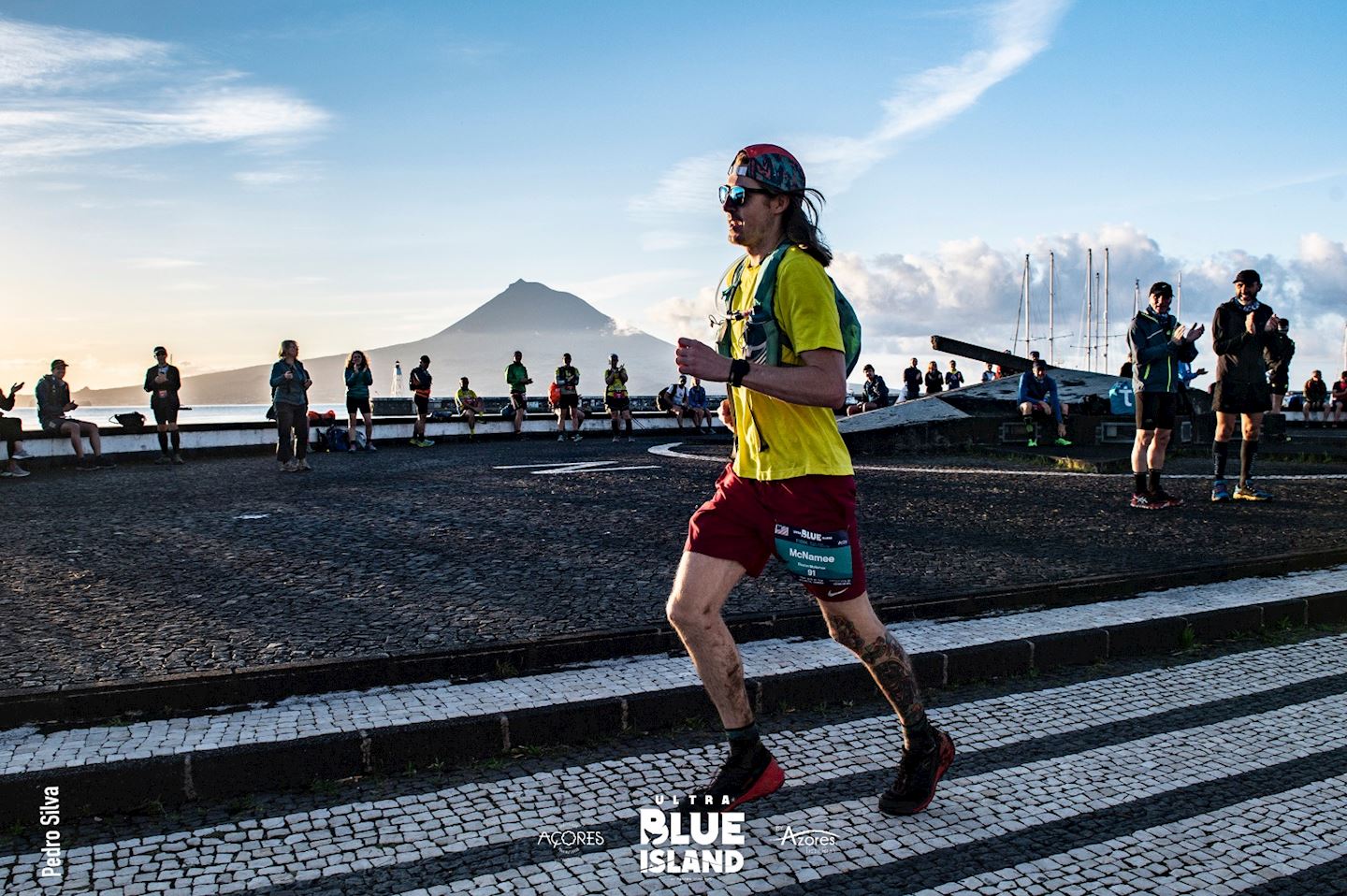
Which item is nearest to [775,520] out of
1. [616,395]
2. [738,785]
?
[738,785]

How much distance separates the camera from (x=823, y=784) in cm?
339

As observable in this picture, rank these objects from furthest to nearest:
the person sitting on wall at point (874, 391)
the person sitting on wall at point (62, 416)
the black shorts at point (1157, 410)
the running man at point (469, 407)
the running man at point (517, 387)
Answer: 1. the person sitting on wall at point (874, 391)
2. the running man at point (469, 407)
3. the running man at point (517, 387)
4. the person sitting on wall at point (62, 416)
5. the black shorts at point (1157, 410)

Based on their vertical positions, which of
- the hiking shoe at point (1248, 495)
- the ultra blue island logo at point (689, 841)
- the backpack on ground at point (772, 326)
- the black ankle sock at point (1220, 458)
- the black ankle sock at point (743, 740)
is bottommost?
the ultra blue island logo at point (689, 841)

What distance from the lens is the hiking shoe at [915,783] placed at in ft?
10.4

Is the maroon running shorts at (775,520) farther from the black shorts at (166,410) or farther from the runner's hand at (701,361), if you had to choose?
the black shorts at (166,410)

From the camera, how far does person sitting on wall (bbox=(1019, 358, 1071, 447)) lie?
18873mm

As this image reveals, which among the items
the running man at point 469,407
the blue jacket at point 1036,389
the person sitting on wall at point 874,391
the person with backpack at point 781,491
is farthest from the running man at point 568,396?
the person with backpack at point 781,491

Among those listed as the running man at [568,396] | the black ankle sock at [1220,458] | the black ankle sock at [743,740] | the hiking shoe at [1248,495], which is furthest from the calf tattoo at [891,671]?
the running man at [568,396]

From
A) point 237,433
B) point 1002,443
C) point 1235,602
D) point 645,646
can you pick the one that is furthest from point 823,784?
point 237,433

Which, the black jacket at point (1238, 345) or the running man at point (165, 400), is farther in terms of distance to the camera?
the running man at point (165, 400)

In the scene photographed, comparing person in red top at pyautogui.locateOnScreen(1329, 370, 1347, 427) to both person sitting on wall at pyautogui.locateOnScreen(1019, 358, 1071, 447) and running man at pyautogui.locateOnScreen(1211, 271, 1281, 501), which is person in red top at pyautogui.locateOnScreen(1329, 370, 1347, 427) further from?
running man at pyautogui.locateOnScreen(1211, 271, 1281, 501)

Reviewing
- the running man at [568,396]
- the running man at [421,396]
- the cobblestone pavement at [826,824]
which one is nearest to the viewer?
the cobblestone pavement at [826,824]

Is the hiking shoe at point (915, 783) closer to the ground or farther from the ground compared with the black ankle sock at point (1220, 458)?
closer to the ground

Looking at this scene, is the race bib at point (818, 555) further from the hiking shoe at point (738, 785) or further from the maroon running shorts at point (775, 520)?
the hiking shoe at point (738, 785)
